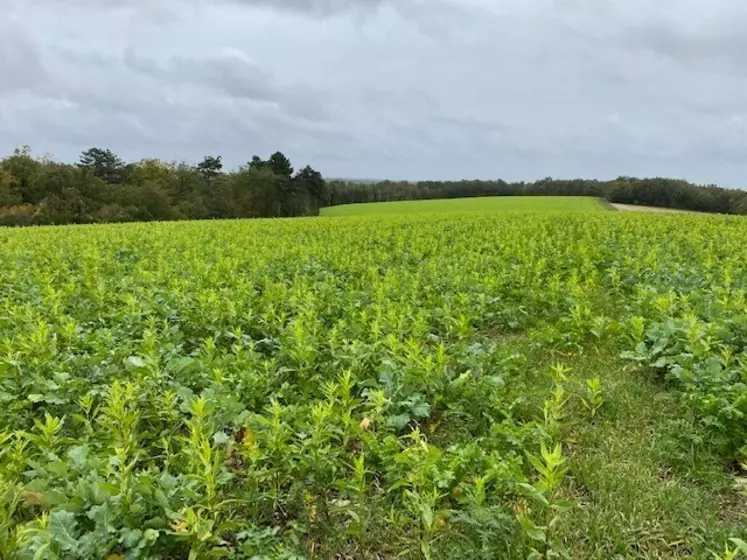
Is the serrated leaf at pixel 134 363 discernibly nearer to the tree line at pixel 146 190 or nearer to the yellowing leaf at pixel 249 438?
the yellowing leaf at pixel 249 438

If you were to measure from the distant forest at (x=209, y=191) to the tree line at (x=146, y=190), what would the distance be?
0.08 meters

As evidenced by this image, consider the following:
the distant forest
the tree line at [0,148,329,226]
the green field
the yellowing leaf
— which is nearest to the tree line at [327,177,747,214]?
the distant forest

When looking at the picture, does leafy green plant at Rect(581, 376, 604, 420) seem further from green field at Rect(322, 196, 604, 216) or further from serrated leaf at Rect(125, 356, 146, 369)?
green field at Rect(322, 196, 604, 216)

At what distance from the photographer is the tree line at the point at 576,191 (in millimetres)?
53188

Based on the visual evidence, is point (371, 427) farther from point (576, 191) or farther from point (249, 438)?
point (576, 191)

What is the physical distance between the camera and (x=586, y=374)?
14.8 ft

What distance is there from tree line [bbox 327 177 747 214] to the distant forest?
10cm

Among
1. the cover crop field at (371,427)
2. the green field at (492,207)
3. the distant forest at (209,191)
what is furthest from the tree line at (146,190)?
the cover crop field at (371,427)

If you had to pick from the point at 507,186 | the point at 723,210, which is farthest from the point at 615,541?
the point at 507,186

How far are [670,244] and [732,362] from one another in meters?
7.53

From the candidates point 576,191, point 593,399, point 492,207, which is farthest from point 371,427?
point 576,191

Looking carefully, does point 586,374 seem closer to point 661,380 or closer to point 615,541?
point 661,380

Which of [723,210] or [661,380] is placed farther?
[723,210]

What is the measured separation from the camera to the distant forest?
148 feet
